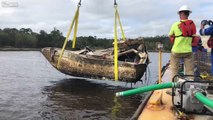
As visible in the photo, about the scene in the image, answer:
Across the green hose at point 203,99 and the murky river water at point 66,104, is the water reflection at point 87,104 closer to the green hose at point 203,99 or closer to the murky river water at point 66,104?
the murky river water at point 66,104

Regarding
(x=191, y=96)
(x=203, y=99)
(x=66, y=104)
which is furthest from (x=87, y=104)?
(x=203, y=99)

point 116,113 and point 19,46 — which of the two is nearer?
point 116,113

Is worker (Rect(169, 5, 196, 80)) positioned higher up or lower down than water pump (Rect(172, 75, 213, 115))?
higher up

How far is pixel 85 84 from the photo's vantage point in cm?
1898

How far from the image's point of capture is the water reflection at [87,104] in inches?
436

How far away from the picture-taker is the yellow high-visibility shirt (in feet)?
23.1

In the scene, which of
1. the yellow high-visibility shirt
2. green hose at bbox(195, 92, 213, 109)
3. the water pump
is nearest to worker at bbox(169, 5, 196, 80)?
the yellow high-visibility shirt

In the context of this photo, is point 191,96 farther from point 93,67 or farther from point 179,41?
point 93,67

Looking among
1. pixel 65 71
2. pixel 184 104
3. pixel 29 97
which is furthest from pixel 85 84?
pixel 184 104

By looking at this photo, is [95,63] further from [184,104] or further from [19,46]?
[19,46]

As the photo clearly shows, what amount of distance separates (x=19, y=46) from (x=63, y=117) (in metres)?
128

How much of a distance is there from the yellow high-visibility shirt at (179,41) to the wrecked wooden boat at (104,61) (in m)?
7.30

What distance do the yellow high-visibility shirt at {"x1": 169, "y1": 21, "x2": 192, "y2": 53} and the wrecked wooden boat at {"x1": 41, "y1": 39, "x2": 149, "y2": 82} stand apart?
7.30 meters

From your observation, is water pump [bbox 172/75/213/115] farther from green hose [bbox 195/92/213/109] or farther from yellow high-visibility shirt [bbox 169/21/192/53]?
yellow high-visibility shirt [bbox 169/21/192/53]
